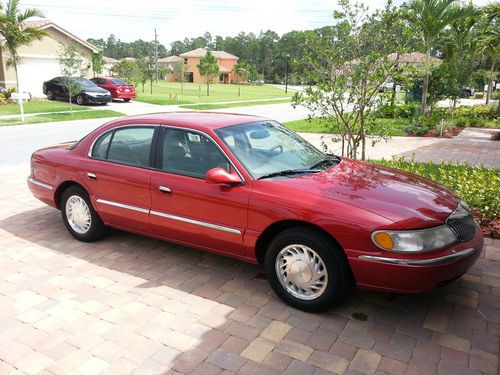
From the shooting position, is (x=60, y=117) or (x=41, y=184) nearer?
(x=41, y=184)

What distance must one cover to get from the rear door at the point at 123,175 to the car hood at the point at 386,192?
1.48 m

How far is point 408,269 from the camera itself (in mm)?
3119

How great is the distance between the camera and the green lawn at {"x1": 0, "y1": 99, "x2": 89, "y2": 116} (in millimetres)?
21672

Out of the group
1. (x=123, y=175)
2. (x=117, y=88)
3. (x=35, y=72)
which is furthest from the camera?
(x=35, y=72)

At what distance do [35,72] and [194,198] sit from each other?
29526 millimetres

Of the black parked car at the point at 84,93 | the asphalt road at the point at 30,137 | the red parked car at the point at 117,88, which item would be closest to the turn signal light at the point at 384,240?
the asphalt road at the point at 30,137

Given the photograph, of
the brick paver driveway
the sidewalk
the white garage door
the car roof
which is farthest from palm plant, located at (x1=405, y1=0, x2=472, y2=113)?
the white garage door

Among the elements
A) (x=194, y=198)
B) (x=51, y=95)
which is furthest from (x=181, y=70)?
(x=194, y=198)

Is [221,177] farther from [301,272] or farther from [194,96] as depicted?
[194,96]

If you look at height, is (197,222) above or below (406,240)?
below

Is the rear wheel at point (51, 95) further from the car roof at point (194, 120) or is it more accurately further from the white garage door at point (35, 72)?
the car roof at point (194, 120)

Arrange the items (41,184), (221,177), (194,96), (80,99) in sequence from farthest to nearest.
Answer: (194,96) < (80,99) < (41,184) < (221,177)

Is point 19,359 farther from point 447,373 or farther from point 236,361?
point 447,373

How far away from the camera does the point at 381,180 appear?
3910 millimetres
